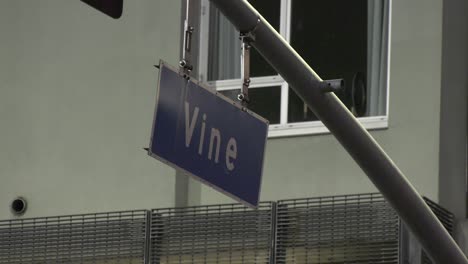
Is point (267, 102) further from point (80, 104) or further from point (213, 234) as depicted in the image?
point (80, 104)

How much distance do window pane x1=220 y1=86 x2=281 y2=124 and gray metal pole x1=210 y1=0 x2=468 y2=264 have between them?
728cm

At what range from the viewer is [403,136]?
17125 mm

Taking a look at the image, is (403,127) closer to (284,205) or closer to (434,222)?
(284,205)

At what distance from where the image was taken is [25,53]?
63.7 ft

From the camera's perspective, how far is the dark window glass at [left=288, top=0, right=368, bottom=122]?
17875 mm

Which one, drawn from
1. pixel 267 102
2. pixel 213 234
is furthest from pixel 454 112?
pixel 213 234

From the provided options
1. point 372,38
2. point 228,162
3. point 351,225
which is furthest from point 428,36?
point 228,162

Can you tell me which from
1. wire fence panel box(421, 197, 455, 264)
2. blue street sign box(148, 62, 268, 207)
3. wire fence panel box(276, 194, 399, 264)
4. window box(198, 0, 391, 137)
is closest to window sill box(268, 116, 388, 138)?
window box(198, 0, 391, 137)

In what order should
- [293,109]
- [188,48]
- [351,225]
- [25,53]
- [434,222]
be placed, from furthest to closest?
[25,53] < [293,109] < [351,225] < [434,222] < [188,48]

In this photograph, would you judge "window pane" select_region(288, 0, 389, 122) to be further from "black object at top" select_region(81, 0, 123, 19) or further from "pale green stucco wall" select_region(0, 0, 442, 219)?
"black object at top" select_region(81, 0, 123, 19)

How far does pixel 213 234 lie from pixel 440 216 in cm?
270

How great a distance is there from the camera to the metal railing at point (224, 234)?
16.7 m

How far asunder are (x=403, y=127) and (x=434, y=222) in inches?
250

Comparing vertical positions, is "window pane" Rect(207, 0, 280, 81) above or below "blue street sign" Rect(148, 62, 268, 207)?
above
